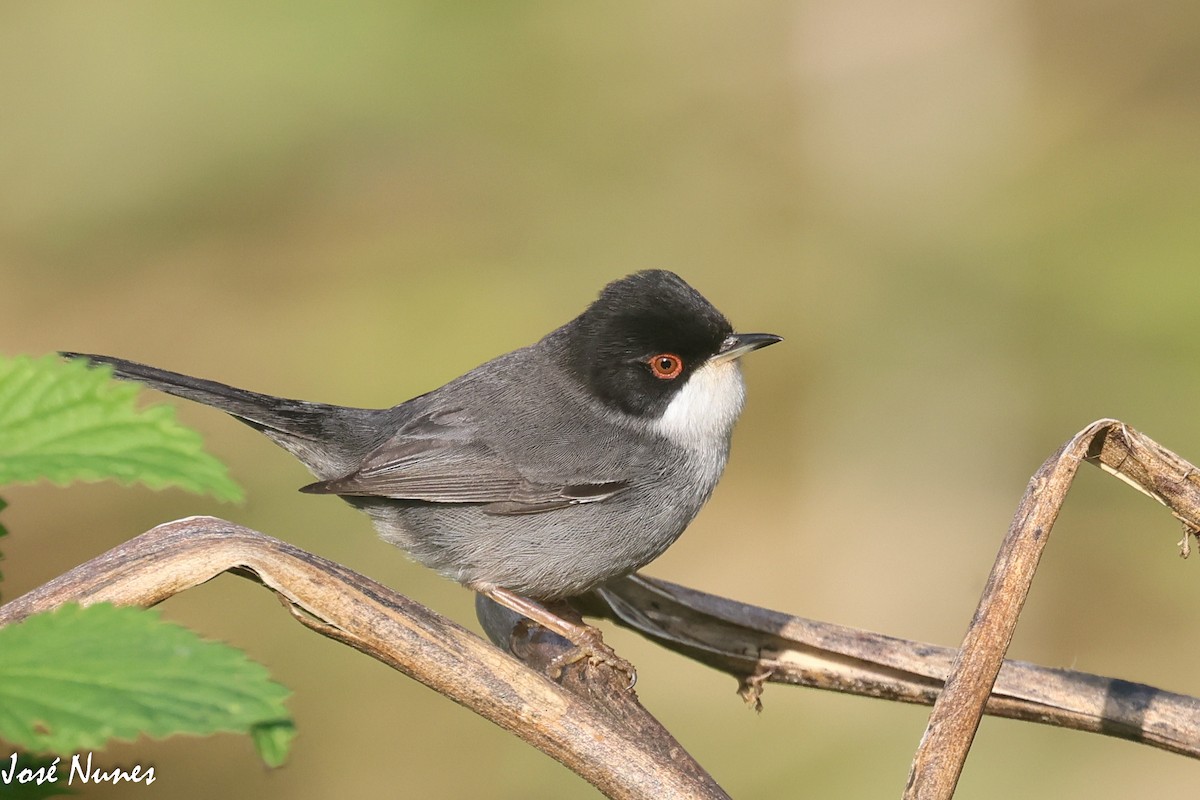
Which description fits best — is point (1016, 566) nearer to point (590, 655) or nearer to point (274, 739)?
point (274, 739)

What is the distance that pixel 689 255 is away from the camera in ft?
24.0

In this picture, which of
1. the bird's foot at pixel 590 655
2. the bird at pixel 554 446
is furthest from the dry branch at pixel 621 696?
the bird at pixel 554 446

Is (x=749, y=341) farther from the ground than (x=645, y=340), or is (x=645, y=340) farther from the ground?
(x=749, y=341)

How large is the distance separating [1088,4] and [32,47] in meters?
6.81

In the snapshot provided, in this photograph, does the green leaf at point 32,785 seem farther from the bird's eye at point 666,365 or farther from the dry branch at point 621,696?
the bird's eye at point 666,365

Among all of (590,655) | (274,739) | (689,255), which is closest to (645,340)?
(590,655)

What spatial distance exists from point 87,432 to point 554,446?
308cm

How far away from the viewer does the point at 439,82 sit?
778 centimetres

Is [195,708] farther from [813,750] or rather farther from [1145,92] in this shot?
[1145,92]

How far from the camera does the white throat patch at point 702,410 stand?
160 inches

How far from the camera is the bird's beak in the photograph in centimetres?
391

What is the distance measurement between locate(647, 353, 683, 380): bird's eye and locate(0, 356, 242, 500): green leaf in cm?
315

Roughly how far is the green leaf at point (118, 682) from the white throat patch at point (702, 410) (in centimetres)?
316

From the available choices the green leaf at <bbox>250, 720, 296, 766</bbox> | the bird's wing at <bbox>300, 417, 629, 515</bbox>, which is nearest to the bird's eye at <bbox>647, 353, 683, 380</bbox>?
the bird's wing at <bbox>300, 417, 629, 515</bbox>
